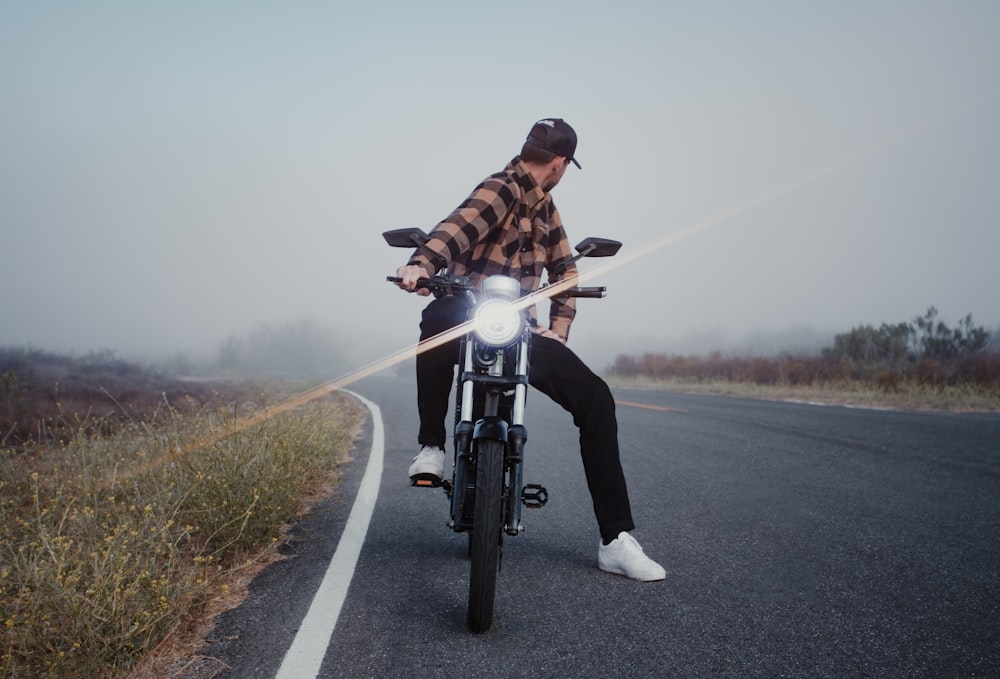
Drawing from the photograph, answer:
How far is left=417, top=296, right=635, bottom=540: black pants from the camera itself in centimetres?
339

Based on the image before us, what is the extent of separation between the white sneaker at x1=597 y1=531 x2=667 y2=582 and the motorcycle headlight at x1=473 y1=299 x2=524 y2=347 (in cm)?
132

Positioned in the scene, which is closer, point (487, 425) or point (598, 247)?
point (487, 425)

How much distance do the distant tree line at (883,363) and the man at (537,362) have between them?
1560 cm

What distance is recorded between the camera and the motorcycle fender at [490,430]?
8.82 feet

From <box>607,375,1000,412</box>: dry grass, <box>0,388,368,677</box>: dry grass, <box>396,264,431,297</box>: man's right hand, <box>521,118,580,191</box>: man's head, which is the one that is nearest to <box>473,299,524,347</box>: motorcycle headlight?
<box>396,264,431,297</box>: man's right hand

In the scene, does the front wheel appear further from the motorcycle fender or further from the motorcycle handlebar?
the motorcycle handlebar

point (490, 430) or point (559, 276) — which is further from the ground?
point (559, 276)

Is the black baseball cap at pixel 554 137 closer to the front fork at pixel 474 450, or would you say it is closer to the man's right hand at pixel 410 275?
the man's right hand at pixel 410 275

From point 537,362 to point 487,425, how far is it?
71 cm

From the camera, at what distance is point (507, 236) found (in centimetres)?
349

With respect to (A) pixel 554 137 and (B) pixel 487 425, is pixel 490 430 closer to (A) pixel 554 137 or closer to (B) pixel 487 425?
(B) pixel 487 425

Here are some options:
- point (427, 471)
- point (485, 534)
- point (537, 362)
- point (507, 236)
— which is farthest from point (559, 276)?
point (485, 534)

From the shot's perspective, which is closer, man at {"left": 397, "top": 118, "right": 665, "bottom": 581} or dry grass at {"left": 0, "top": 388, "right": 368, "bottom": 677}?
dry grass at {"left": 0, "top": 388, "right": 368, "bottom": 677}

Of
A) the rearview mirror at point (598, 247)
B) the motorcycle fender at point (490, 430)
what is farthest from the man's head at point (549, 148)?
the motorcycle fender at point (490, 430)
